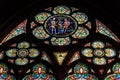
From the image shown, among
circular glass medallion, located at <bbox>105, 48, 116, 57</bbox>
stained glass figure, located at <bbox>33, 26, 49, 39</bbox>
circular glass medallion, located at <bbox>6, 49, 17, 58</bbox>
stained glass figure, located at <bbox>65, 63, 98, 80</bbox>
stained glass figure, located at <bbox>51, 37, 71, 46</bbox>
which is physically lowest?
stained glass figure, located at <bbox>65, 63, 98, 80</bbox>

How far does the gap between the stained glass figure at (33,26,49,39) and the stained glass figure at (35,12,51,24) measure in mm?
281

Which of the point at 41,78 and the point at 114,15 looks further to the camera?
the point at 114,15

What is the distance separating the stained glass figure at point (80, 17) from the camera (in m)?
15.8

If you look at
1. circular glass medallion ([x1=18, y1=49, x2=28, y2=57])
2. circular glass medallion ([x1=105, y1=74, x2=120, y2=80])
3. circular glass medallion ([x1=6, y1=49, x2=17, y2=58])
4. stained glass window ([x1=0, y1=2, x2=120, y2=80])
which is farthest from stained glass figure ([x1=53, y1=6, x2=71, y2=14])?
circular glass medallion ([x1=105, y1=74, x2=120, y2=80])

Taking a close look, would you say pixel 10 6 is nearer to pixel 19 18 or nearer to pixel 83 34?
pixel 19 18

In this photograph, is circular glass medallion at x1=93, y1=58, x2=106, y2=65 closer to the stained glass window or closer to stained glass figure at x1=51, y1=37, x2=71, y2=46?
the stained glass window

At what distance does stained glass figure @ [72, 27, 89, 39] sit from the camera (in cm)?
1529

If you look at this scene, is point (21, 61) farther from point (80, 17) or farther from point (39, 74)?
point (80, 17)

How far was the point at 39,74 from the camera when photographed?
46.8ft

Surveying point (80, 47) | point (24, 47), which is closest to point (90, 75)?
point (80, 47)

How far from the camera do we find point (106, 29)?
15.5 m

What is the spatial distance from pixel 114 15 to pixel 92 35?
2.93 feet

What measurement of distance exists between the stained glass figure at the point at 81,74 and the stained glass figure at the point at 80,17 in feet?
6.01

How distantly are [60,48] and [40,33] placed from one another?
0.89m
